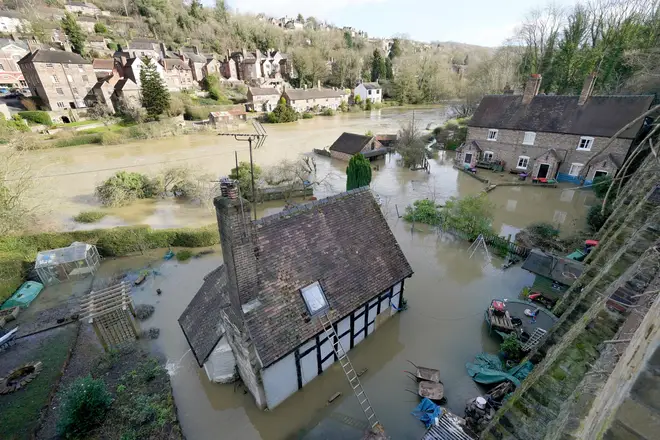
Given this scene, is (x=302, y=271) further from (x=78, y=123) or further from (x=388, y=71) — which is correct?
(x=388, y=71)

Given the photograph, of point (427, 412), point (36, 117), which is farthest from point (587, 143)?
point (36, 117)

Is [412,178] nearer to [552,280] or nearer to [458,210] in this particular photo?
[458,210]

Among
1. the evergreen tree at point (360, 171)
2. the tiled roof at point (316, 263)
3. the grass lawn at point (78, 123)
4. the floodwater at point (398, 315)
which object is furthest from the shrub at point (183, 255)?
the grass lawn at point (78, 123)

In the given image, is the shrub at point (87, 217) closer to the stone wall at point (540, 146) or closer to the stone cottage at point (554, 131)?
the stone cottage at point (554, 131)

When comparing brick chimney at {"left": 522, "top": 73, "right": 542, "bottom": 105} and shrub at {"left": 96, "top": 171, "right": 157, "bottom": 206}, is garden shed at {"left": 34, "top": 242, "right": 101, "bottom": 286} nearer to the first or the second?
shrub at {"left": 96, "top": 171, "right": 157, "bottom": 206}

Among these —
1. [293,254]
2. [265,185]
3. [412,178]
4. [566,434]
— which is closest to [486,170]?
[412,178]

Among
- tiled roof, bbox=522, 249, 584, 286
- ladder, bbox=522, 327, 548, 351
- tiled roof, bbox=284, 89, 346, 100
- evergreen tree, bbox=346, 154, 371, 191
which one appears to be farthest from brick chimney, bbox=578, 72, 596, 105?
tiled roof, bbox=284, 89, 346, 100
